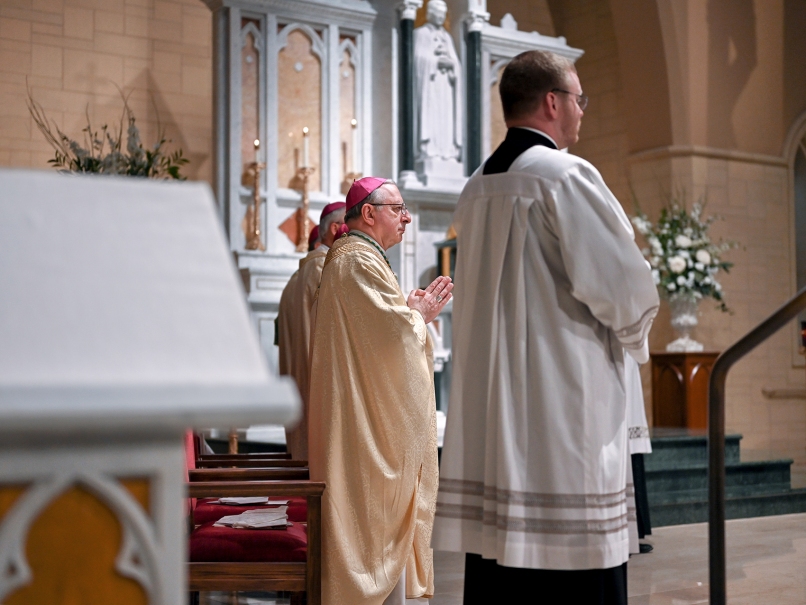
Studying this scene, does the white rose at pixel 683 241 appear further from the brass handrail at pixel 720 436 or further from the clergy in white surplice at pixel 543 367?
the clergy in white surplice at pixel 543 367

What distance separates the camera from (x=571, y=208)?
103 inches

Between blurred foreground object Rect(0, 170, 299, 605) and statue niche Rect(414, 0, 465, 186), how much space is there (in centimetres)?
781

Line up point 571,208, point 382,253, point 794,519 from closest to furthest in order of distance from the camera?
point 571,208 → point 382,253 → point 794,519

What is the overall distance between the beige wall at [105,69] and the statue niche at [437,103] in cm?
252

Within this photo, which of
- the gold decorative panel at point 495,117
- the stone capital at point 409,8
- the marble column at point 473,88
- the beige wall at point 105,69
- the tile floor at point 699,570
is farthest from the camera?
the gold decorative panel at point 495,117

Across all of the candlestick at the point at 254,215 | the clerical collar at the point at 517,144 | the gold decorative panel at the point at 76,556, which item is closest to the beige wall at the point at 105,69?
the candlestick at the point at 254,215

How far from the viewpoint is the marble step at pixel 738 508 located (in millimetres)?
6898

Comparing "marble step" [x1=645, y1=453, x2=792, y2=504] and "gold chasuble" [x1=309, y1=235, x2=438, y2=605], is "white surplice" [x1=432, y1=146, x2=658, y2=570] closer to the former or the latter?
"gold chasuble" [x1=309, y1=235, x2=438, y2=605]

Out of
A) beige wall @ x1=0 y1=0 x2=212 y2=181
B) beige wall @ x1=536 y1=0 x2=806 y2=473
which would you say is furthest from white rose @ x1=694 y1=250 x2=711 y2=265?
beige wall @ x1=0 y1=0 x2=212 y2=181

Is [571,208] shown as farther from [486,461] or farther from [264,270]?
[264,270]

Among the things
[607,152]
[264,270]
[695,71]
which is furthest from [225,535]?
[607,152]

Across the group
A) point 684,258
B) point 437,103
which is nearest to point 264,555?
point 437,103

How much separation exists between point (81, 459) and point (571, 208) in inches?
74.2

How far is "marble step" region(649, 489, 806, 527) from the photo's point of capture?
6898mm
